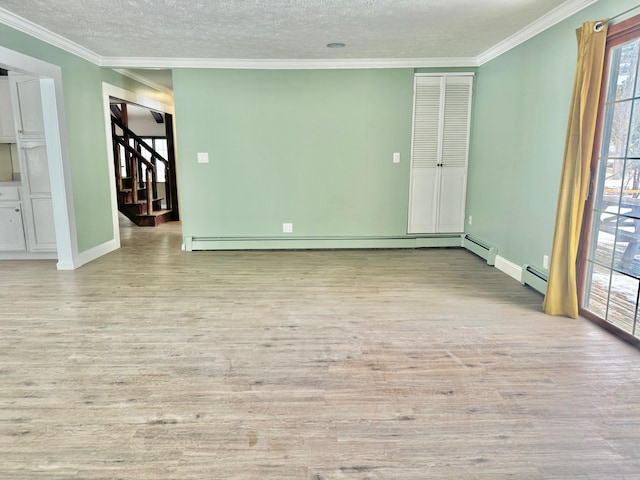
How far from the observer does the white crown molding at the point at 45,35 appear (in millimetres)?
3706

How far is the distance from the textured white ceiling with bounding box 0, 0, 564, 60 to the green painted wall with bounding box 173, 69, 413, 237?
44 centimetres

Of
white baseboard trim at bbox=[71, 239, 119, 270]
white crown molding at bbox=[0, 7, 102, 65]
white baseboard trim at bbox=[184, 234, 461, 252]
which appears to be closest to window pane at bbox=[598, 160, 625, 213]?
white baseboard trim at bbox=[184, 234, 461, 252]

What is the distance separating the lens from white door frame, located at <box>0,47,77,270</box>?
14.5ft

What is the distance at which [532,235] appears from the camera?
13.3 ft

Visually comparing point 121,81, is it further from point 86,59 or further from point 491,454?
point 491,454

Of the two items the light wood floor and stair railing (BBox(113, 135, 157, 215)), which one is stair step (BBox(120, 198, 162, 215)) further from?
the light wood floor

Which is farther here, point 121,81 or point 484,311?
point 121,81

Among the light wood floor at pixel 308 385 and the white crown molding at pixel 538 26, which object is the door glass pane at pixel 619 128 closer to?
the white crown molding at pixel 538 26

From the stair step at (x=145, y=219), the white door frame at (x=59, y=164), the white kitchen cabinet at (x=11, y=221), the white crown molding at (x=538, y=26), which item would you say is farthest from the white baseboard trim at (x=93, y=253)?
the white crown molding at (x=538, y=26)

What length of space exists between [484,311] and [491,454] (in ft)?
5.94

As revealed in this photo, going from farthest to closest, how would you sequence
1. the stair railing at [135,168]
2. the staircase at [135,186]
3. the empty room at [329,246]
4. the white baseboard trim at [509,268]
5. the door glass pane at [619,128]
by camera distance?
the staircase at [135,186] → the stair railing at [135,168] → the white baseboard trim at [509,268] → the door glass pane at [619,128] → the empty room at [329,246]

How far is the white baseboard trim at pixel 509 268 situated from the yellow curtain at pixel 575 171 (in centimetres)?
94

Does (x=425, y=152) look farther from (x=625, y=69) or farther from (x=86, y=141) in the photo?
(x=86, y=141)

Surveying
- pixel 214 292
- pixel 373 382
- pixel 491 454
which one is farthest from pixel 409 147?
pixel 491 454
